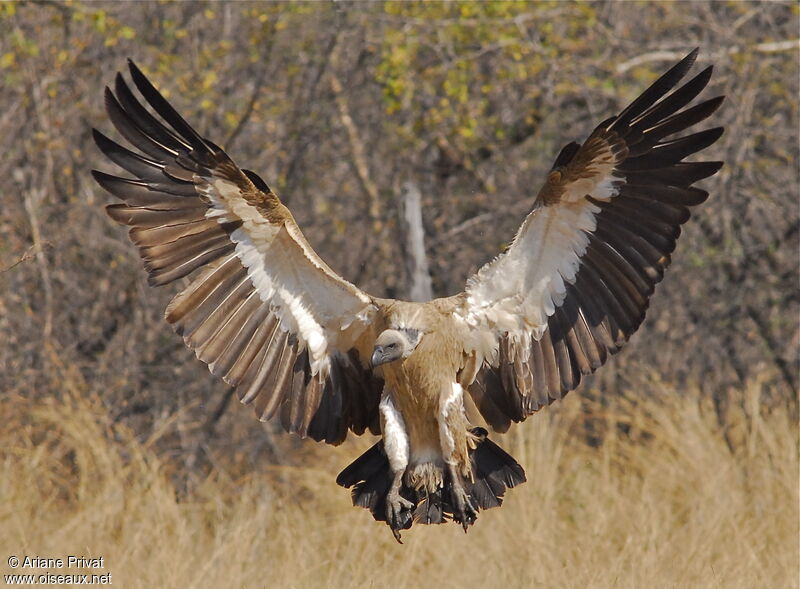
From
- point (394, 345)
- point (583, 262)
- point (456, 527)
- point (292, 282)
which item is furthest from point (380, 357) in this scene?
point (456, 527)

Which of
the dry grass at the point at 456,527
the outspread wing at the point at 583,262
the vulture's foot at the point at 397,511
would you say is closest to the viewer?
the outspread wing at the point at 583,262

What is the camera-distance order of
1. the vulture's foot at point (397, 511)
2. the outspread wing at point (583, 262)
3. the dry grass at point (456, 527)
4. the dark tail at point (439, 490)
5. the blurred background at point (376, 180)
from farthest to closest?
the blurred background at point (376, 180), the dry grass at point (456, 527), the dark tail at point (439, 490), the vulture's foot at point (397, 511), the outspread wing at point (583, 262)

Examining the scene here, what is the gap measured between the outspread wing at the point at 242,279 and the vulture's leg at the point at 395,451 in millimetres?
328

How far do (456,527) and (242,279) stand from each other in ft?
6.74

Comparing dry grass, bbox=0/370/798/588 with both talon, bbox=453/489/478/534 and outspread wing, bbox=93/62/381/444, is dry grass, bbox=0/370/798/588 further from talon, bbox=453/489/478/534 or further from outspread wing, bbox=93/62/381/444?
outspread wing, bbox=93/62/381/444

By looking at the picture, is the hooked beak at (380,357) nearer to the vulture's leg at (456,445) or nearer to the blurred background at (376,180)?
the vulture's leg at (456,445)

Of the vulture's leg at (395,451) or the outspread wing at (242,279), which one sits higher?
the outspread wing at (242,279)

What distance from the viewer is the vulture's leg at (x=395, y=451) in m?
5.23

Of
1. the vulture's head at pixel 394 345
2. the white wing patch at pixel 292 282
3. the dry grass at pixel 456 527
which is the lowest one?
the dry grass at pixel 456 527

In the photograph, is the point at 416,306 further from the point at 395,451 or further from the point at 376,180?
the point at 376,180

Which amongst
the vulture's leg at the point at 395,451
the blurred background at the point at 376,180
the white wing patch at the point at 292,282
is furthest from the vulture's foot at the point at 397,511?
the blurred background at the point at 376,180

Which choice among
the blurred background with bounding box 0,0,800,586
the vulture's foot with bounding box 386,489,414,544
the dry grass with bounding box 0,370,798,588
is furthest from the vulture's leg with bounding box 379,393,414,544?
the blurred background with bounding box 0,0,800,586

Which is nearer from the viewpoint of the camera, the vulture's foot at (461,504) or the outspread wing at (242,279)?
the outspread wing at (242,279)

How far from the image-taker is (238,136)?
359 inches
